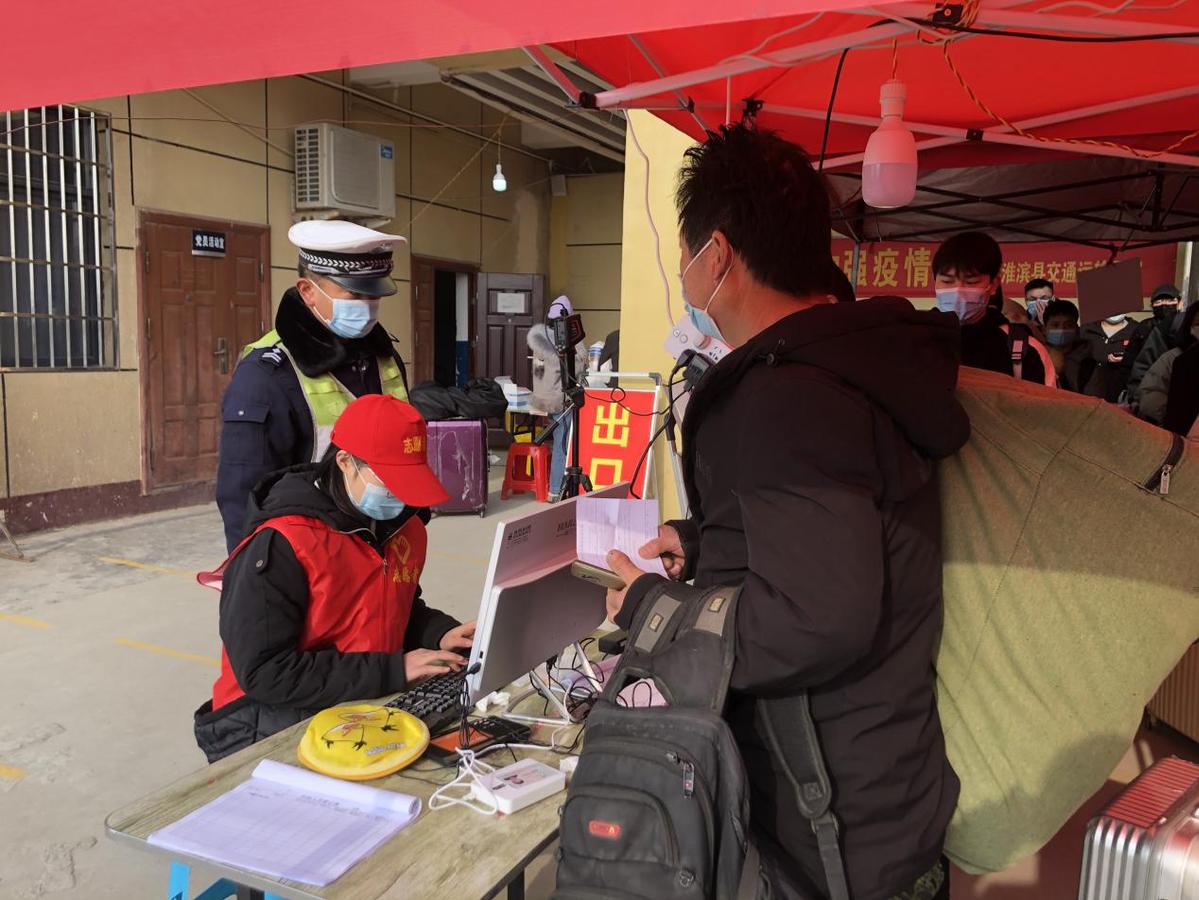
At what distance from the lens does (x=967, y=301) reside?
9.02ft

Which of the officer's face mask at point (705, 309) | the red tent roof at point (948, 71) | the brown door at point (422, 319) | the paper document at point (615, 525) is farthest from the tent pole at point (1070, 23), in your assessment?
the brown door at point (422, 319)

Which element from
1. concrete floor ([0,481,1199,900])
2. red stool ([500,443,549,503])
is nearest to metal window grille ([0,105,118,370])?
concrete floor ([0,481,1199,900])

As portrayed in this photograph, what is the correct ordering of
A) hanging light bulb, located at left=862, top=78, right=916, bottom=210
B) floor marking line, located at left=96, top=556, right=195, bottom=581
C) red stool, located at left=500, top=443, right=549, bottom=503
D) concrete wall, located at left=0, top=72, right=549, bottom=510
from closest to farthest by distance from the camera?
hanging light bulb, located at left=862, top=78, right=916, bottom=210, floor marking line, located at left=96, top=556, right=195, bottom=581, concrete wall, located at left=0, top=72, right=549, bottom=510, red stool, located at left=500, top=443, right=549, bottom=503

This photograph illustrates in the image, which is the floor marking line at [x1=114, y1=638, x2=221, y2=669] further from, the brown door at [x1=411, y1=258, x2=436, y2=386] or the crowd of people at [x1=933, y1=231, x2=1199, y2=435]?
the brown door at [x1=411, y1=258, x2=436, y2=386]

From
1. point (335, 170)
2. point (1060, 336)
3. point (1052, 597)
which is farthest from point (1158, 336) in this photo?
point (335, 170)

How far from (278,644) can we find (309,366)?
3.03ft

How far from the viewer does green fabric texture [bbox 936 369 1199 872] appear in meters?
1.00

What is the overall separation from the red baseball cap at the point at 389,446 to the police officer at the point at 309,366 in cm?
63

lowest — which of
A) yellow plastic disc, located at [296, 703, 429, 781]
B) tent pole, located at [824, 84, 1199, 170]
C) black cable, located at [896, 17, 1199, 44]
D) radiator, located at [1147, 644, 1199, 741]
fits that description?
radiator, located at [1147, 644, 1199, 741]

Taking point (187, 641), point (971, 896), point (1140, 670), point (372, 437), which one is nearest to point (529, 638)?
point (372, 437)

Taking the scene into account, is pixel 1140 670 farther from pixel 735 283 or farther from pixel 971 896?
pixel 971 896

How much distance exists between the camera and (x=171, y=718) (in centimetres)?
335

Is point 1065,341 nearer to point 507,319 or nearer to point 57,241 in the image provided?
point 507,319

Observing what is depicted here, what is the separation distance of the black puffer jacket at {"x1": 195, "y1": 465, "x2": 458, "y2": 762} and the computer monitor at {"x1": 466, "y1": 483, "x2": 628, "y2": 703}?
1.01 feet
